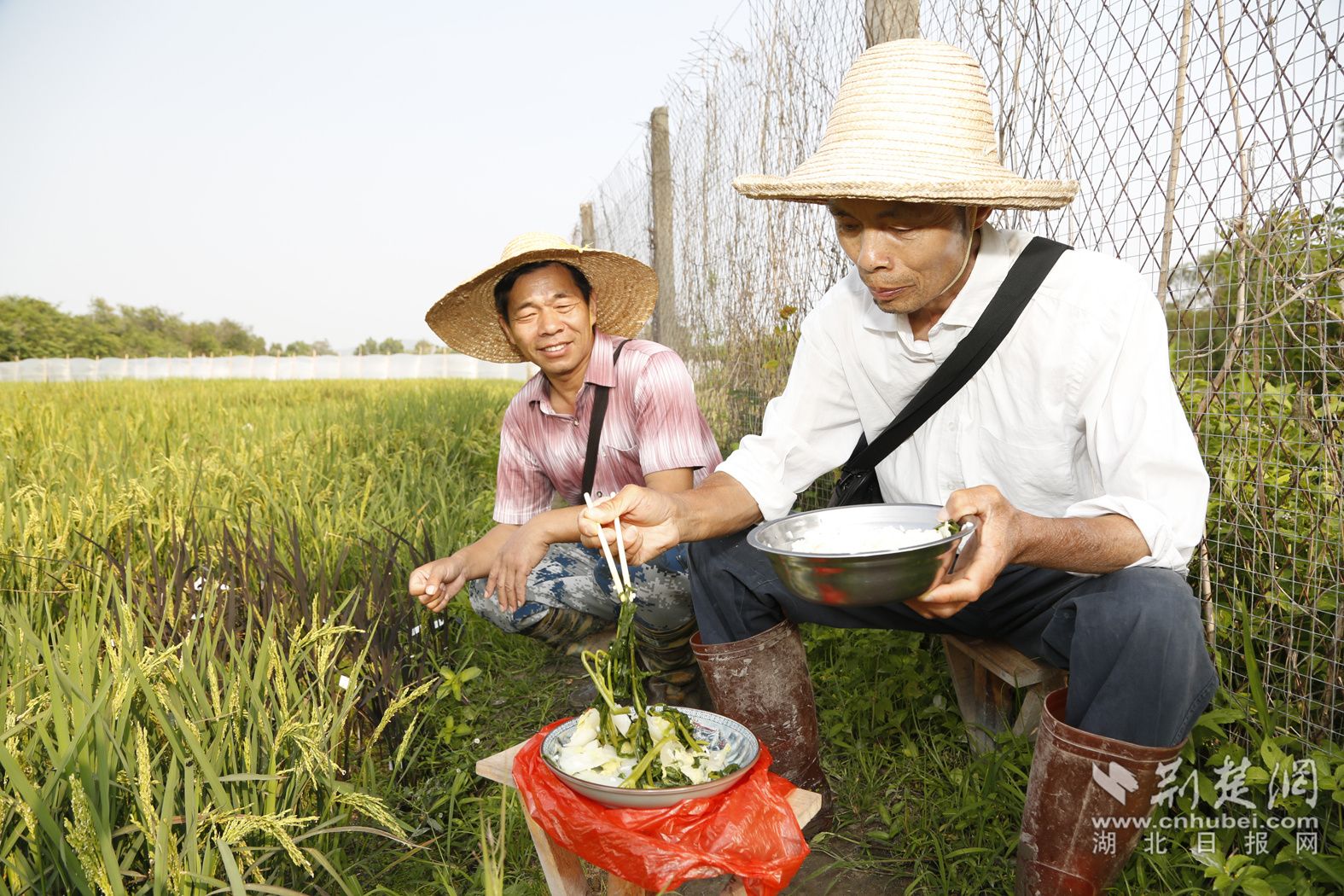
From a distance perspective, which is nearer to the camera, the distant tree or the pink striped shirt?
the pink striped shirt

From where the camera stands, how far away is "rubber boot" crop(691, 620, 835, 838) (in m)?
2.06

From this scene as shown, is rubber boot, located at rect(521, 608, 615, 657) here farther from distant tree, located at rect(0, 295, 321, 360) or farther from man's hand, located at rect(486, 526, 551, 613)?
distant tree, located at rect(0, 295, 321, 360)

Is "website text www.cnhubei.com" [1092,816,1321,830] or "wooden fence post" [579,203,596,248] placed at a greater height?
"wooden fence post" [579,203,596,248]

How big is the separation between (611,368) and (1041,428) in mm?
1243

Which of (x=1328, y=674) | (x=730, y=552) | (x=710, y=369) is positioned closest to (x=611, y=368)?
(x=730, y=552)

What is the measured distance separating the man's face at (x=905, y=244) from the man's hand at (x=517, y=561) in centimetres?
97

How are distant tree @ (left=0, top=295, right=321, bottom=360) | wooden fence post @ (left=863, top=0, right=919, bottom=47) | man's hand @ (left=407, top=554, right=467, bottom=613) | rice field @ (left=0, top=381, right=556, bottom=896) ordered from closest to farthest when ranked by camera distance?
1. rice field @ (left=0, top=381, right=556, bottom=896)
2. man's hand @ (left=407, top=554, right=467, bottom=613)
3. wooden fence post @ (left=863, top=0, right=919, bottom=47)
4. distant tree @ (left=0, top=295, right=321, bottom=360)

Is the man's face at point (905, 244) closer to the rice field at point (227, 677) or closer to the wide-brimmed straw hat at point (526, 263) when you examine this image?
the wide-brimmed straw hat at point (526, 263)

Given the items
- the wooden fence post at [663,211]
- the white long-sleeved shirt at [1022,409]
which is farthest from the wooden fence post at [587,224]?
the white long-sleeved shirt at [1022,409]

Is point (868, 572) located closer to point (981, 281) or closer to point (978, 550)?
point (978, 550)

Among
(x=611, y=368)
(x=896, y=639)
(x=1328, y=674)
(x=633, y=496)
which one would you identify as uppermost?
(x=611, y=368)

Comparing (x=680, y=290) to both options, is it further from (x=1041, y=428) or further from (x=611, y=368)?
(x=1041, y=428)

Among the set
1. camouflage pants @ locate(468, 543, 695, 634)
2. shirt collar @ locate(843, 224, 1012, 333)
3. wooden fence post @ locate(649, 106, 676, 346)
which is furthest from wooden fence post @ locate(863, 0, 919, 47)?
wooden fence post @ locate(649, 106, 676, 346)

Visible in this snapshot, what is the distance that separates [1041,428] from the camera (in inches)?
74.5
